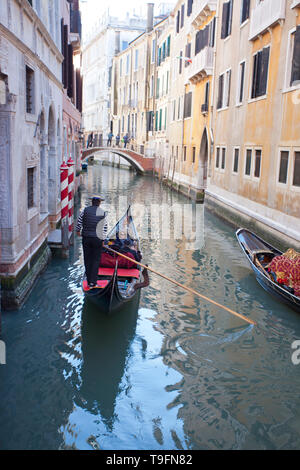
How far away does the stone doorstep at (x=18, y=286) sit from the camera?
17.0 ft

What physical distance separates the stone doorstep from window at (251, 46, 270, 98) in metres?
6.38

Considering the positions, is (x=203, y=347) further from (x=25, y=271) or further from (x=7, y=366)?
(x=25, y=271)

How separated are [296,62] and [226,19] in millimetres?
5886

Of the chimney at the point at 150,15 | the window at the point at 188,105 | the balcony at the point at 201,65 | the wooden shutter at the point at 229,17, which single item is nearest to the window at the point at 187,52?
the window at the point at 188,105

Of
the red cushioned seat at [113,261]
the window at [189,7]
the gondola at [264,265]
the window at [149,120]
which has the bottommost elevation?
the gondola at [264,265]

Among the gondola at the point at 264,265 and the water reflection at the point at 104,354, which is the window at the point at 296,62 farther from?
the water reflection at the point at 104,354

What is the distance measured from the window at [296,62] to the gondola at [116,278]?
4028mm

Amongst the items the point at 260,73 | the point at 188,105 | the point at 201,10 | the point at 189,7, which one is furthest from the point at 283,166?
the point at 189,7

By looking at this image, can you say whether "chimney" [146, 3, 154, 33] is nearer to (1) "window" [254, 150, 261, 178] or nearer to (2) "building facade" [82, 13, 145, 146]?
(2) "building facade" [82, 13, 145, 146]

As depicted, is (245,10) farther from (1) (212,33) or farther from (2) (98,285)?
(2) (98,285)

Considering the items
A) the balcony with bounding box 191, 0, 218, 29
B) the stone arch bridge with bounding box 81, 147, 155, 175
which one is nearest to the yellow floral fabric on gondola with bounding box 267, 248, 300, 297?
the balcony with bounding box 191, 0, 218, 29

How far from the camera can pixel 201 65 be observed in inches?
623

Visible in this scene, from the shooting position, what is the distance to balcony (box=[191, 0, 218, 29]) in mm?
14977
